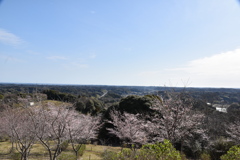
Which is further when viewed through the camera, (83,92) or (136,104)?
(83,92)

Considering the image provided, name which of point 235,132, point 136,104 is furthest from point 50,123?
point 235,132

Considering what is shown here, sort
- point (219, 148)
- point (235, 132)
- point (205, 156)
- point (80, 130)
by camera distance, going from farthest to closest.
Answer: point (235, 132), point (80, 130), point (219, 148), point (205, 156)

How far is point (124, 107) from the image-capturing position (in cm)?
2081

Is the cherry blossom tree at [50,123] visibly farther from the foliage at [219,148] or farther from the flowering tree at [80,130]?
the foliage at [219,148]

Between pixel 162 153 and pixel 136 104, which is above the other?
pixel 162 153

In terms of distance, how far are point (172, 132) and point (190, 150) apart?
299 inches

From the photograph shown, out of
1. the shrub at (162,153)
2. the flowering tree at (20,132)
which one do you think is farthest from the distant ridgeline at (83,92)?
the shrub at (162,153)

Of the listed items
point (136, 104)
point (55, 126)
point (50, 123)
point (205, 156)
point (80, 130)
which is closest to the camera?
point (50, 123)

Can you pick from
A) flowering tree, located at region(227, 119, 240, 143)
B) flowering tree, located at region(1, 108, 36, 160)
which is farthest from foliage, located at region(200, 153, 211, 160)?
flowering tree, located at region(1, 108, 36, 160)

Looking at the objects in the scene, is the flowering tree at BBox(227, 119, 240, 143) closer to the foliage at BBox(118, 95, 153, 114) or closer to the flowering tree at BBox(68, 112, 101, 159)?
the foliage at BBox(118, 95, 153, 114)

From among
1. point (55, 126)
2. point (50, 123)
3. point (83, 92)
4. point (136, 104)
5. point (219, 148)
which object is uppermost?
point (50, 123)

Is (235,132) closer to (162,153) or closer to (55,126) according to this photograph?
(162,153)

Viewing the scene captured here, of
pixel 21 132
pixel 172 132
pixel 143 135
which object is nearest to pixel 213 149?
pixel 143 135

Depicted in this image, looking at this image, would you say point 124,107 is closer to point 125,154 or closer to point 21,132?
point 21,132
